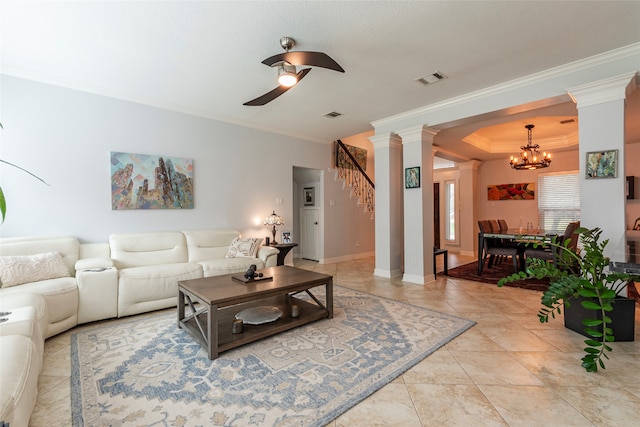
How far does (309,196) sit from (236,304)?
4.60 m

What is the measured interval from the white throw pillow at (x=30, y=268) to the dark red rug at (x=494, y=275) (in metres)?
5.47

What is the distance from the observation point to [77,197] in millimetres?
3678

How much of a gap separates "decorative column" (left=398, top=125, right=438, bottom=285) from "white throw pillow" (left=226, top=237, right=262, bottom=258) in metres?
2.42

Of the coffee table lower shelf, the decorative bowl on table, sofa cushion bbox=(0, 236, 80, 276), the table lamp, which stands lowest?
the coffee table lower shelf

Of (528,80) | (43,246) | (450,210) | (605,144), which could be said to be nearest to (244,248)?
(43,246)

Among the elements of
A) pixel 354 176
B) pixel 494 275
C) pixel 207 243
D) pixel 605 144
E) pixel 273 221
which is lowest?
pixel 494 275

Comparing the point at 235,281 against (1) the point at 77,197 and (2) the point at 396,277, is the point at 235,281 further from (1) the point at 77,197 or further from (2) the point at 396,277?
(2) the point at 396,277

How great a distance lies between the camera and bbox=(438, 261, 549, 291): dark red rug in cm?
443

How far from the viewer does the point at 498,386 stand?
1858 mm

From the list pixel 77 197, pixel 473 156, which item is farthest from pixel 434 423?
pixel 473 156

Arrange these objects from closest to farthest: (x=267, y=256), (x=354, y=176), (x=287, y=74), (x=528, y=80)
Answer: (x=287, y=74) < (x=528, y=80) < (x=267, y=256) < (x=354, y=176)

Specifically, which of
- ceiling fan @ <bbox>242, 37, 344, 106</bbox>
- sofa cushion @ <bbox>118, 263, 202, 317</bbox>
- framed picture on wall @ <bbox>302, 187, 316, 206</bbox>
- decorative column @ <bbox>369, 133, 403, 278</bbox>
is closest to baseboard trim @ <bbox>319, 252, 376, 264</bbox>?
framed picture on wall @ <bbox>302, 187, 316, 206</bbox>

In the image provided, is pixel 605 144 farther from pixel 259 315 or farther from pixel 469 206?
pixel 469 206

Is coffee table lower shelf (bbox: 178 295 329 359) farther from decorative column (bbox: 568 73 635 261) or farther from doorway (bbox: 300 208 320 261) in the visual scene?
doorway (bbox: 300 208 320 261)
